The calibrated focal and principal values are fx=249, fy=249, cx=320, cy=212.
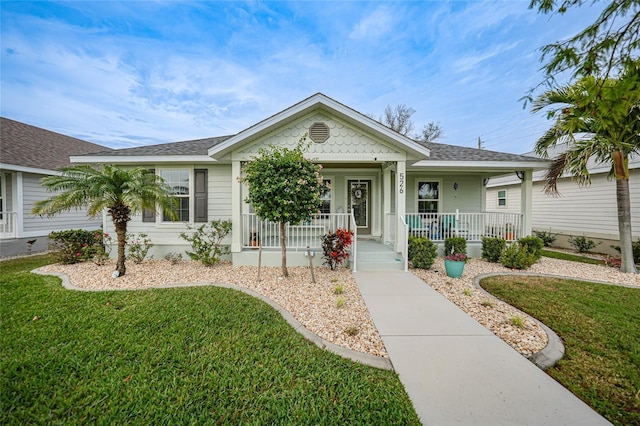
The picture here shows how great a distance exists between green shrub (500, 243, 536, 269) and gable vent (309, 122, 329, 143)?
648cm

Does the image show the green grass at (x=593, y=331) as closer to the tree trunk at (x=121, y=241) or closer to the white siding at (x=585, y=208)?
the white siding at (x=585, y=208)

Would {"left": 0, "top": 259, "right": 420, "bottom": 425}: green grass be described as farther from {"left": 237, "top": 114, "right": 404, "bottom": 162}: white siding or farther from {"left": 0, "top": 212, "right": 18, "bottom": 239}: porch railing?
{"left": 0, "top": 212, "right": 18, "bottom": 239}: porch railing

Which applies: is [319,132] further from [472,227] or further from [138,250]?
[472,227]

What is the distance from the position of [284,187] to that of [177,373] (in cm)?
371

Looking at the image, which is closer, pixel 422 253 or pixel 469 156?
pixel 422 253

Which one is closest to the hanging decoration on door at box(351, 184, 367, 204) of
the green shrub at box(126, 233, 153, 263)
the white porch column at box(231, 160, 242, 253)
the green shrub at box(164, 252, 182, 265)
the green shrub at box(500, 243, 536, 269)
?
the white porch column at box(231, 160, 242, 253)

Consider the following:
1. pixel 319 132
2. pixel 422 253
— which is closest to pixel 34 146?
pixel 319 132

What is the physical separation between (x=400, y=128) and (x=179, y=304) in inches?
1017

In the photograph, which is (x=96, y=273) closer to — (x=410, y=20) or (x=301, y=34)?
(x=301, y=34)

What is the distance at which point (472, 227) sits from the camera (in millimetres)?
9297

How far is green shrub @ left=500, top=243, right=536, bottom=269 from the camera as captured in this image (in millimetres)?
7325

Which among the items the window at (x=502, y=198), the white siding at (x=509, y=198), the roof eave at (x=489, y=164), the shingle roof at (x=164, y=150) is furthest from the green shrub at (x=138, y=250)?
the window at (x=502, y=198)

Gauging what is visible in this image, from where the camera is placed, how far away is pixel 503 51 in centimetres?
614

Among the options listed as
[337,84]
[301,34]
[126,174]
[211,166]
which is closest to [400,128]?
[337,84]
